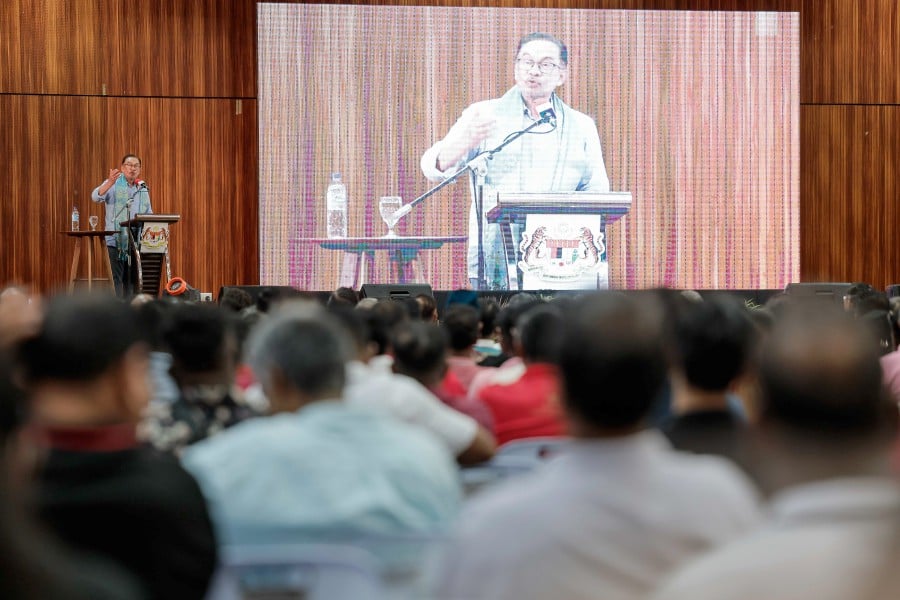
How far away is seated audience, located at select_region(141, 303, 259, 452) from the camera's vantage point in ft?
9.03

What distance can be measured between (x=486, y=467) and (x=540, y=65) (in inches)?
359

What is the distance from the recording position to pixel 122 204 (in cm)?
1004

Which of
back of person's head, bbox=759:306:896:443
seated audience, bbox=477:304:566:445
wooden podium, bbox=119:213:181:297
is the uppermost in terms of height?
wooden podium, bbox=119:213:181:297

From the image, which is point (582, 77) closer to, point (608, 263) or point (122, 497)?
point (608, 263)

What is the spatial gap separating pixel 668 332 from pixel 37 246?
9739mm

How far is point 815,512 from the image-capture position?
113cm

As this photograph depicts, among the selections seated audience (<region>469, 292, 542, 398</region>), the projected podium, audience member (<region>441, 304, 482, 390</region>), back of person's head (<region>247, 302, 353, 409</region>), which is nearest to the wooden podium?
the projected podium

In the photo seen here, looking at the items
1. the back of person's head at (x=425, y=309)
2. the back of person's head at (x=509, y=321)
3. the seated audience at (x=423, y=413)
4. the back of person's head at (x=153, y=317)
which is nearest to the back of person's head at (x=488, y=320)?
the back of person's head at (x=425, y=309)

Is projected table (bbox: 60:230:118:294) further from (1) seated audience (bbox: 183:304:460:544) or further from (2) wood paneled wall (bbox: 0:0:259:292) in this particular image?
(1) seated audience (bbox: 183:304:460:544)

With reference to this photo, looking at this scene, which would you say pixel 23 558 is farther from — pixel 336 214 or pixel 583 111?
pixel 583 111

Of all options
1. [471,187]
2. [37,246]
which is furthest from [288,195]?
[37,246]

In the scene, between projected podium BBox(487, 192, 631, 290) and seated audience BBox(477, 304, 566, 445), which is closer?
seated audience BBox(477, 304, 566, 445)

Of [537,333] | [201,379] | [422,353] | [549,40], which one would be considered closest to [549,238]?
[549,40]

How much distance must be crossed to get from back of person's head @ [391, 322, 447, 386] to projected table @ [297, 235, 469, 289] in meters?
7.80
